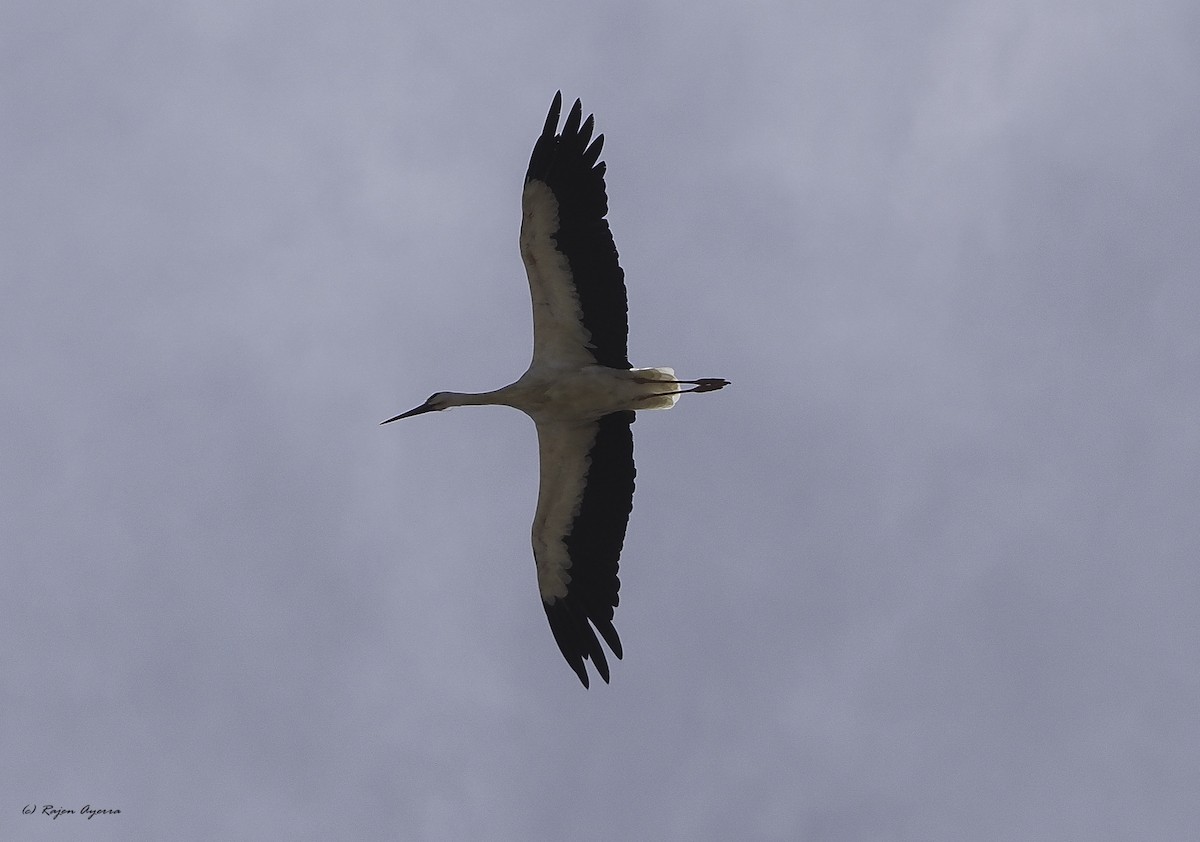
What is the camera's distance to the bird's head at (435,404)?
2167 centimetres

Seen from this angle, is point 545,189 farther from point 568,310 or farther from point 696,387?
point 696,387

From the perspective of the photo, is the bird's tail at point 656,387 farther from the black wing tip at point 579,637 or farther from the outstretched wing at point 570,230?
the black wing tip at point 579,637

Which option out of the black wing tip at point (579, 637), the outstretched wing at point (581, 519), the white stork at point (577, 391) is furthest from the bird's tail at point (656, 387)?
the black wing tip at point (579, 637)

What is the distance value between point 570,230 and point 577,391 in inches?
62.7

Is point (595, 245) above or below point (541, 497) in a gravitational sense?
above

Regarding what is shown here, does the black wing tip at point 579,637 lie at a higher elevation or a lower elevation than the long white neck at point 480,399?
lower

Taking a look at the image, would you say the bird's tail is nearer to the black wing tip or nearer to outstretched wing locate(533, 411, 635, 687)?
outstretched wing locate(533, 411, 635, 687)

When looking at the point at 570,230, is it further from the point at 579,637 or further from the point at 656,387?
the point at 579,637

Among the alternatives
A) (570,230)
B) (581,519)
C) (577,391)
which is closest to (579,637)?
(581,519)

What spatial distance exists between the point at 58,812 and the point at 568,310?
285 inches

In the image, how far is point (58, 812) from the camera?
21.3 meters

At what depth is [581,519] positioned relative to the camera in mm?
21422

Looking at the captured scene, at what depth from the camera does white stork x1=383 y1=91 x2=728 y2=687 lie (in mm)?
20719

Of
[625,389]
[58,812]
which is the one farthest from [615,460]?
[58,812]
